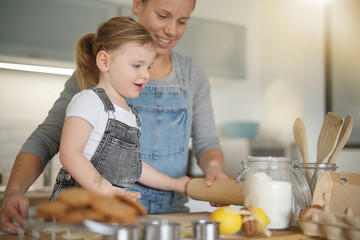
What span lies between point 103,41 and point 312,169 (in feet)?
1.95

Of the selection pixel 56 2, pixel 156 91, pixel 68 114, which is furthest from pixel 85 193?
pixel 56 2

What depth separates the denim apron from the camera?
1.41m

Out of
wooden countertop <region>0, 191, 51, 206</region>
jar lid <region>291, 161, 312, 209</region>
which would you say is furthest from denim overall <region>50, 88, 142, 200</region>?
wooden countertop <region>0, 191, 51, 206</region>

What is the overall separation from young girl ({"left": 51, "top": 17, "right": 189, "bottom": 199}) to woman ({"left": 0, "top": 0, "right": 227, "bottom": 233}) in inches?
7.3

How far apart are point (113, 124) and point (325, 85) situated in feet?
10.5

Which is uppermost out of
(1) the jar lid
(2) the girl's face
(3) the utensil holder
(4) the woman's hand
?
(2) the girl's face

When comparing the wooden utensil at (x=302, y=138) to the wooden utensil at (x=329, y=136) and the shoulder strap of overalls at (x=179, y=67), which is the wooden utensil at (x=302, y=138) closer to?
the wooden utensil at (x=329, y=136)

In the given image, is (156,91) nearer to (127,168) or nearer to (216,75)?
(127,168)

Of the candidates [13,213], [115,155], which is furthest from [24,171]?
[115,155]

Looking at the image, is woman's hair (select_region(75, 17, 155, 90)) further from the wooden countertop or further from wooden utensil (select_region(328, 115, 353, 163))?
the wooden countertop

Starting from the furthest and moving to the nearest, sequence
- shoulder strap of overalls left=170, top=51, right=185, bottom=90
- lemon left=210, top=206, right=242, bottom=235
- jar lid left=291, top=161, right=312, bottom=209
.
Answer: shoulder strap of overalls left=170, top=51, right=185, bottom=90, jar lid left=291, top=161, right=312, bottom=209, lemon left=210, top=206, right=242, bottom=235

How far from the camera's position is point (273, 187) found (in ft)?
2.91

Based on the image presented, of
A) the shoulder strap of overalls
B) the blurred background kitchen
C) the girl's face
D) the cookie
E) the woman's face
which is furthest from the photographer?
the blurred background kitchen

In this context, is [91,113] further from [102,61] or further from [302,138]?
[302,138]
